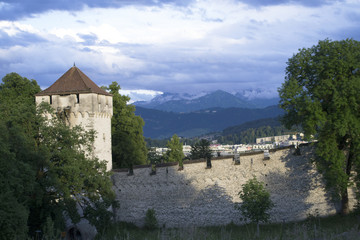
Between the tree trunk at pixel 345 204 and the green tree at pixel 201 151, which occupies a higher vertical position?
the green tree at pixel 201 151

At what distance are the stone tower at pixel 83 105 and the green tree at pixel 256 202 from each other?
972 cm

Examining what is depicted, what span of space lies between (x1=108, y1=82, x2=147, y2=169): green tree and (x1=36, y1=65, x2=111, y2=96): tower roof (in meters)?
9.12

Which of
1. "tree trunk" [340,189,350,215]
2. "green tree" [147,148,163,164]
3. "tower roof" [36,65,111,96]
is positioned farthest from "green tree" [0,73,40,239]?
"green tree" [147,148,163,164]

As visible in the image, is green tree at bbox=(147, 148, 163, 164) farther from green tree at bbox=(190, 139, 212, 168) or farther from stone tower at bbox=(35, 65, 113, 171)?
stone tower at bbox=(35, 65, 113, 171)

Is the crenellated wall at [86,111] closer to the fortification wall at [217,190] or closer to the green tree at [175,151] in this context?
the fortification wall at [217,190]

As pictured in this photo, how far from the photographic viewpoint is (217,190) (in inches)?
925

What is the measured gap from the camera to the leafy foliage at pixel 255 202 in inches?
808

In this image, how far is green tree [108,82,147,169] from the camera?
3653 cm

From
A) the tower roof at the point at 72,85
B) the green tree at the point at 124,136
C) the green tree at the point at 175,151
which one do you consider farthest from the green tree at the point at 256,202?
the green tree at the point at 175,151

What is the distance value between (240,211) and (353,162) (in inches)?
237

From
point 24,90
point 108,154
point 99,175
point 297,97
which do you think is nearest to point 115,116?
point 24,90

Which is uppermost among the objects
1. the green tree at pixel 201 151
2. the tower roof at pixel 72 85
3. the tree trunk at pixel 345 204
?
the tower roof at pixel 72 85

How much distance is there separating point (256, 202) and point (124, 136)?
1836 cm

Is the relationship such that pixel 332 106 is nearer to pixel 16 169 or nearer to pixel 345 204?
pixel 345 204
